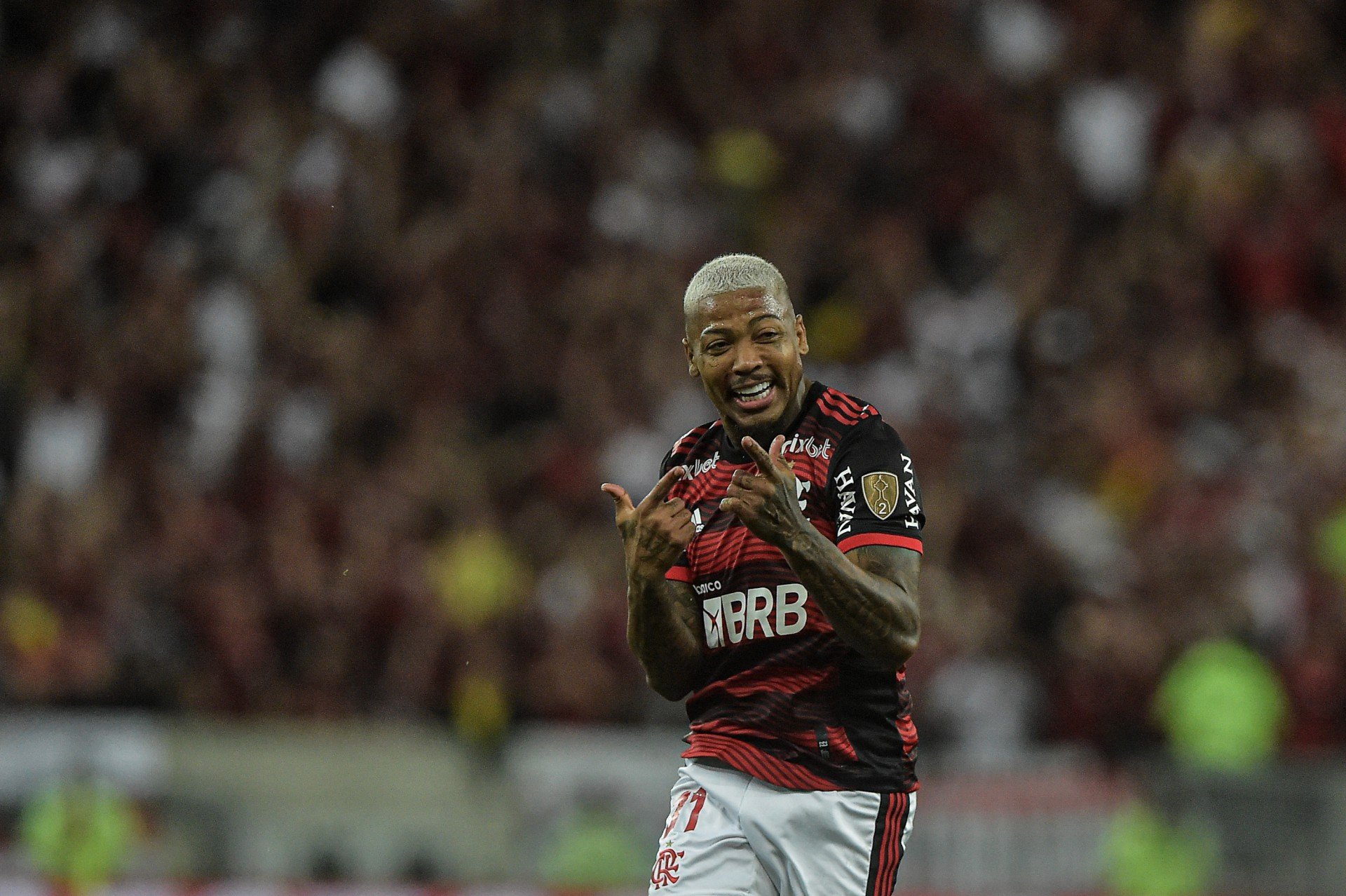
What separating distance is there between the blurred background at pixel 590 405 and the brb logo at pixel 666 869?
17.3 feet

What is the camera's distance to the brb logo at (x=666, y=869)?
4.66m

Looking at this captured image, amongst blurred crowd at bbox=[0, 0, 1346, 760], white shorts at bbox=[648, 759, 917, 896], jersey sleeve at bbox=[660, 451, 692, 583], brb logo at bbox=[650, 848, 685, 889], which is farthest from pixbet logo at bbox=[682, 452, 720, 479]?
blurred crowd at bbox=[0, 0, 1346, 760]

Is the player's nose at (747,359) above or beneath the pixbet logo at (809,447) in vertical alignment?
above

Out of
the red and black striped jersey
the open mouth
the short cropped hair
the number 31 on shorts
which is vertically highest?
the short cropped hair

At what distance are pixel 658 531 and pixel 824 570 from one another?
49cm

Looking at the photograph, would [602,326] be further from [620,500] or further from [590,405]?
[620,500]

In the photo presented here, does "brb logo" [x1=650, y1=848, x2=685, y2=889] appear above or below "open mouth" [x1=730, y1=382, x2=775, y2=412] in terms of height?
below

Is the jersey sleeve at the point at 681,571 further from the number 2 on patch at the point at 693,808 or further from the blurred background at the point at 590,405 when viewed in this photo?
the blurred background at the point at 590,405

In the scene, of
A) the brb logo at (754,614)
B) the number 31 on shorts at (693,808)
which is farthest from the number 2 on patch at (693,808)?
the brb logo at (754,614)

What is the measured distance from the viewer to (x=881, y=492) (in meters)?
4.50

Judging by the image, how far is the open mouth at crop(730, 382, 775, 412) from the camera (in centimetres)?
465

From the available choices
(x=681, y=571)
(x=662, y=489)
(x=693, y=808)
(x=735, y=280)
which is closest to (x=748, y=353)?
(x=735, y=280)

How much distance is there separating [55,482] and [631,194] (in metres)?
4.42

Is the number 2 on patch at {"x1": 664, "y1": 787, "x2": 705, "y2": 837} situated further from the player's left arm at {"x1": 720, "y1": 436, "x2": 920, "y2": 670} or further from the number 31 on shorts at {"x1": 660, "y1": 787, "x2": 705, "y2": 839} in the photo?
the player's left arm at {"x1": 720, "y1": 436, "x2": 920, "y2": 670}
